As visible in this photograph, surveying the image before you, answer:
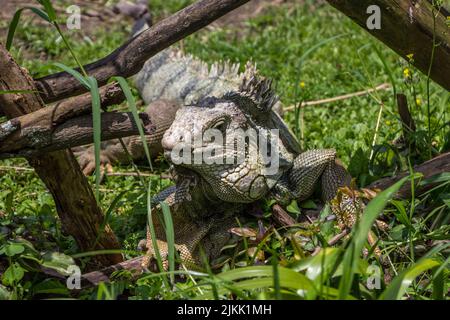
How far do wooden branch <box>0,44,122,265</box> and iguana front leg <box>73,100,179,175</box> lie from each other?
1.77 m

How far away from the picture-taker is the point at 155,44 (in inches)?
143

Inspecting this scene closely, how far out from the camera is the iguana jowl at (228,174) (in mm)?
3668

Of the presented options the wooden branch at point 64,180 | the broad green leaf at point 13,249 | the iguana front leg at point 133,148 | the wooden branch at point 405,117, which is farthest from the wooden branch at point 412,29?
the iguana front leg at point 133,148

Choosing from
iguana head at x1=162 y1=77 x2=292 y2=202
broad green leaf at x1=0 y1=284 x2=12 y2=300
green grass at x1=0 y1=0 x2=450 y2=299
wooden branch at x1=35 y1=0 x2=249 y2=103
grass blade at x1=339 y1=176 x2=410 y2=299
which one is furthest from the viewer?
wooden branch at x1=35 y1=0 x2=249 y2=103

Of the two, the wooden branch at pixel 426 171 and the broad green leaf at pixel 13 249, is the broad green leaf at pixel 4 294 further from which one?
the wooden branch at pixel 426 171

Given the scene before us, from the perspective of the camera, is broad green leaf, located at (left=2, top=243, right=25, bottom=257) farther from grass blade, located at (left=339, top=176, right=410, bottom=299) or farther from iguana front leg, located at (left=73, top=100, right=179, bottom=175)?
iguana front leg, located at (left=73, top=100, right=179, bottom=175)

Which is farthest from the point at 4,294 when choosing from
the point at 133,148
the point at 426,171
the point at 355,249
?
the point at 133,148

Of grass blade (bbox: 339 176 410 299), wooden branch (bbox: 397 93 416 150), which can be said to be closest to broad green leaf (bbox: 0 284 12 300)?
grass blade (bbox: 339 176 410 299)

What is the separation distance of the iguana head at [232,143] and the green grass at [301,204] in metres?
0.27

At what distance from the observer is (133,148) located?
5.73m

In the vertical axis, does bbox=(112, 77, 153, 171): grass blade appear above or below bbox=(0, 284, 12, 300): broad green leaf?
above

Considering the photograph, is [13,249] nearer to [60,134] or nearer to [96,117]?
[60,134]

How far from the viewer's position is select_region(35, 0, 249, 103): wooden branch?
3.64 m
